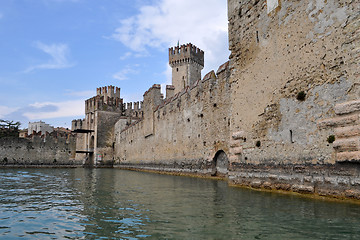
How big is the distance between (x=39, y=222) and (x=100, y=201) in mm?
2204

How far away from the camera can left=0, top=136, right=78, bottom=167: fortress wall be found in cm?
3450

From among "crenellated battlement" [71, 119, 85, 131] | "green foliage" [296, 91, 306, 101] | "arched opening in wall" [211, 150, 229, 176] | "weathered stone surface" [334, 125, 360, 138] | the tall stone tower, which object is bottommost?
"arched opening in wall" [211, 150, 229, 176]

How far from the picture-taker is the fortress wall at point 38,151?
34500mm

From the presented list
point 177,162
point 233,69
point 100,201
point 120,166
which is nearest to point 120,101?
point 120,166

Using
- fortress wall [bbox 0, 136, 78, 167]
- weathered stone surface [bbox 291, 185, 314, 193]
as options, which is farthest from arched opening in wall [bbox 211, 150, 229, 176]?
fortress wall [bbox 0, 136, 78, 167]

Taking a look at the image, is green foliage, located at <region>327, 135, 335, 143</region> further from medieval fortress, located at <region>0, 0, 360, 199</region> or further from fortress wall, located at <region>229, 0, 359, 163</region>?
fortress wall, located at <region>229, 0, 359, 163</region>

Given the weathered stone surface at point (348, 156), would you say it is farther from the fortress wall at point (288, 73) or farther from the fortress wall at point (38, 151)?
the fortress wall at point (38, 151)

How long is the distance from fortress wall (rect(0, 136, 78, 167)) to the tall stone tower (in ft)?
67.1

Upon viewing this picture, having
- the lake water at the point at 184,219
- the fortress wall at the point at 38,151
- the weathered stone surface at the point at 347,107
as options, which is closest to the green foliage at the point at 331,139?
the weathered stone surface at the point at 347,107

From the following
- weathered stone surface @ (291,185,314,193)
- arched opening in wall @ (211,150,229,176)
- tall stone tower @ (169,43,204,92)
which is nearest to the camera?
weathered stone surface @ (291,185,314,193)

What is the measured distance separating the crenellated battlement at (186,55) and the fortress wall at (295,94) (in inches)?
1577

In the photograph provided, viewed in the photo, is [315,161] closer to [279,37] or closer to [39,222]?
[279,37]

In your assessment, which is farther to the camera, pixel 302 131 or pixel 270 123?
pixel 270 123

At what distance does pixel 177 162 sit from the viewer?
1925 centimetres
